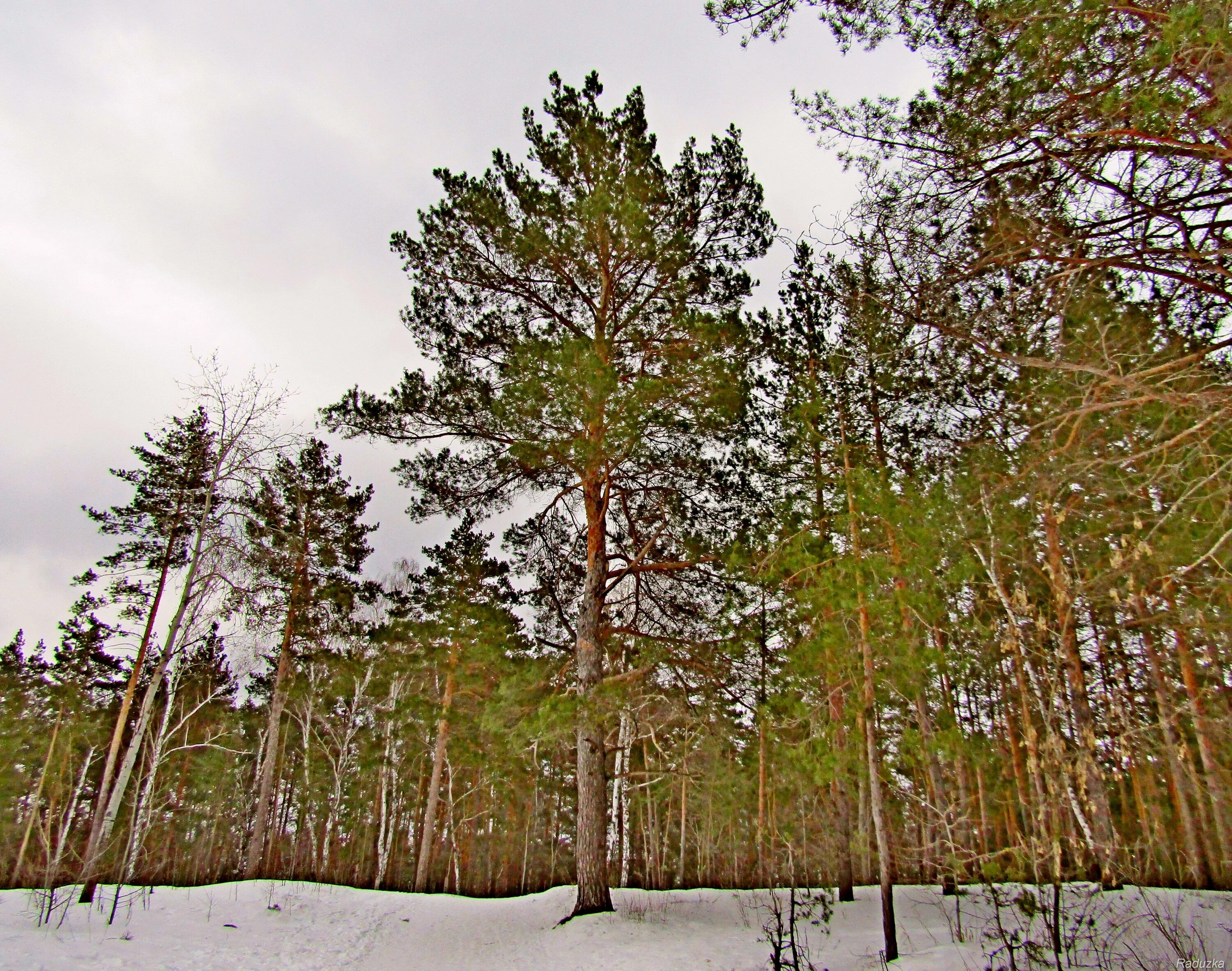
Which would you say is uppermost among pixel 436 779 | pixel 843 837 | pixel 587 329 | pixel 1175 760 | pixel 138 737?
pixel 587 329

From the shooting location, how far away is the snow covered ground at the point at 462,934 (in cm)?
603

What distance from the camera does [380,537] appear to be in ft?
54.3

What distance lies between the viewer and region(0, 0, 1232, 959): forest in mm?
4609

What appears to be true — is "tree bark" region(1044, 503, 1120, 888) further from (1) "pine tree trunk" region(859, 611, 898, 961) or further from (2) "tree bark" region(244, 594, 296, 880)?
(2) "tree bark" region(244, 594, 296, 880)

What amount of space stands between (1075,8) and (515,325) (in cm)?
742

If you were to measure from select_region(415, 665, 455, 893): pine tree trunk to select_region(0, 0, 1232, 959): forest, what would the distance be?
0.14 meters

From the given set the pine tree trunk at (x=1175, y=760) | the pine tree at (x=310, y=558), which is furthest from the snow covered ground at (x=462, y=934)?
the pine tree at (x=310, y=558)

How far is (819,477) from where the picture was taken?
29.7 feet

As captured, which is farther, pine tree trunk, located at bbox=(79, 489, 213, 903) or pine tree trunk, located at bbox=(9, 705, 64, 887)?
pine tree trunk, located at bbox=(9, 705, 64, 887)

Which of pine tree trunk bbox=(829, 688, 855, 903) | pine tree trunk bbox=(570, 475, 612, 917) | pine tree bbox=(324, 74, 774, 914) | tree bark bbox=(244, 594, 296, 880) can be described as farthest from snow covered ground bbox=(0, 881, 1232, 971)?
tree bark bbox=(244, 594, 296, 880)

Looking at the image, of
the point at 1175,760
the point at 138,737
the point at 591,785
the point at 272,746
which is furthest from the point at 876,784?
the point at 272,746

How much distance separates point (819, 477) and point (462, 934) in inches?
321

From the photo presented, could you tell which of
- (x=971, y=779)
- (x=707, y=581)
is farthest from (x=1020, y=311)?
(x=971, y=779)

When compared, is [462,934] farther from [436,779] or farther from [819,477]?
[819,477]
